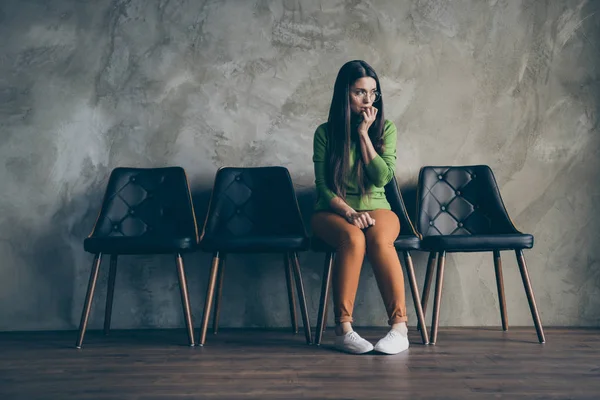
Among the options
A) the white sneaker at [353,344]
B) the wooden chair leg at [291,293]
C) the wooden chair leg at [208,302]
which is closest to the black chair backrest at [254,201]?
the wooden chair leg at [291,293]

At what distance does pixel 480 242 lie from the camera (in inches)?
111

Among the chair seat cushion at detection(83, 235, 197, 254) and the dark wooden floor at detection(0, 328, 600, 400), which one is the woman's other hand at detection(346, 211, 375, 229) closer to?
the dark wooden floor at detection(0, 328, 600, 400)

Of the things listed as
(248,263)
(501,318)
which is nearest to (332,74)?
(248,263)

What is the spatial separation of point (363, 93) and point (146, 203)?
1.31 meters

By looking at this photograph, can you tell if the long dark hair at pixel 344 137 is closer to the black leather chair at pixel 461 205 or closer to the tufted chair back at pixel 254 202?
the tufted chair back at pixel 254 202

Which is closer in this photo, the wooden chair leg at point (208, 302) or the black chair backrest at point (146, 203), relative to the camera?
the wooden chair leg at point (208, 302)

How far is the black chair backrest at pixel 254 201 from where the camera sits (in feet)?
10.7

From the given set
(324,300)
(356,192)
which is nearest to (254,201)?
(356,192)

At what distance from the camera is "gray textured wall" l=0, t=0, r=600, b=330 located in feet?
11.3

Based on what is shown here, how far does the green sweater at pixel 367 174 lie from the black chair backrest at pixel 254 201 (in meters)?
0.33

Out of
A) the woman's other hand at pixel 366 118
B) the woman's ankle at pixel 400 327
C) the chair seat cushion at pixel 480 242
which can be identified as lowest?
the woman's ankle at pixel 400 327

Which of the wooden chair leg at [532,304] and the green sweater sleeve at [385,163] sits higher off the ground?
the green sweater sleeve at [385,163]

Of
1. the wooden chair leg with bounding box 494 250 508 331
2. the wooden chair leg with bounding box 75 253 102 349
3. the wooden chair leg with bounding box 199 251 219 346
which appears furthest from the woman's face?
the wooden chair leg with bounding box 75 253 102 349

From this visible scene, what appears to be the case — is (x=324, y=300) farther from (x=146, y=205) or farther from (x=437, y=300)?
(x=146, y=205)
